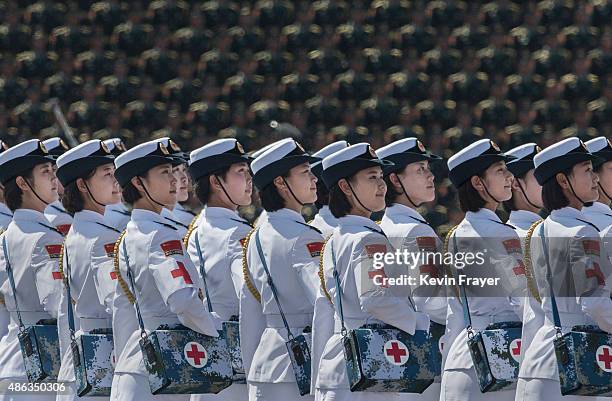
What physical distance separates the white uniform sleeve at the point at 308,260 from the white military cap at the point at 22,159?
1.53 meters

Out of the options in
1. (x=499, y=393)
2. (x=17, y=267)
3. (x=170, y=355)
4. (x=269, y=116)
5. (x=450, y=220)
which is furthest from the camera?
(x=269, y=116)

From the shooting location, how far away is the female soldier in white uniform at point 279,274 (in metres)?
5.98

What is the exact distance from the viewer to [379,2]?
1280 cm

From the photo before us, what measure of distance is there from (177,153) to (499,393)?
1.58 m

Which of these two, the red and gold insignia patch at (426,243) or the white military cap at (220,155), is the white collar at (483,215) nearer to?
the red and gold insignia patch at (426,243)

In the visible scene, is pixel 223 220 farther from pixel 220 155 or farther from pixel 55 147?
pixel 55 147

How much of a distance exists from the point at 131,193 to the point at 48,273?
67 cm

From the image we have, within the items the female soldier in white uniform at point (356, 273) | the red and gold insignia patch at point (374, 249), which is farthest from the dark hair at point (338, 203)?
the red and gold insignia patch at point (374, 249)

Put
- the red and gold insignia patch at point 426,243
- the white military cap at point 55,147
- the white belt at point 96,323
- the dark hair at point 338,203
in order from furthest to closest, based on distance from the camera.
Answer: the white military cap at point 55,147
the red and gold insignia patch at point 426,243
the white belt at point 96,323
the dark hair at point 338,203

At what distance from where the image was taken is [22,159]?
691 cm

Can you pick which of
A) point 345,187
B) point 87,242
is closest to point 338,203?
point 345,187

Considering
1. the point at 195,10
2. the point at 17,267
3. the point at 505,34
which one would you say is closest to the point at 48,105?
the point at 195,10

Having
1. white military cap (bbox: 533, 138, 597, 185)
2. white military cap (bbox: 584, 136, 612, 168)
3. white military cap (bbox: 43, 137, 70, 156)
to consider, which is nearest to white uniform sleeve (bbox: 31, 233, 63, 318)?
white military cap (bbox: 43, 137, 70, 156)

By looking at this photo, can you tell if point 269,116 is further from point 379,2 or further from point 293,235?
point 293,235
